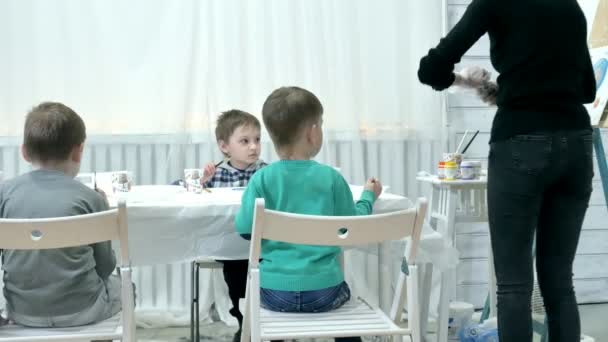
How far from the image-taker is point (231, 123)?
2.81m

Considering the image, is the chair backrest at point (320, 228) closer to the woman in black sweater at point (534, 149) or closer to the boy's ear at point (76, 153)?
the woman in black sweater at point (534, 149)

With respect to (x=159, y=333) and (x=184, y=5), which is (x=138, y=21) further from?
(x=159, y=333)

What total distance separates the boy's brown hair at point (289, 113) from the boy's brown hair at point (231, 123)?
87 centimetres

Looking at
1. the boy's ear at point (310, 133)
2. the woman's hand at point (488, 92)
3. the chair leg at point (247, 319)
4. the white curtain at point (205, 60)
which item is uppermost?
the white curtain at point (205, 60)

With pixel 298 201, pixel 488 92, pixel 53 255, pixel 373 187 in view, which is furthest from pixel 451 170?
pixel 53 255

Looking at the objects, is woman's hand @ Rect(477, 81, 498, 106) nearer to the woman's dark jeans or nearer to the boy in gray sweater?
the woman's dark jeans

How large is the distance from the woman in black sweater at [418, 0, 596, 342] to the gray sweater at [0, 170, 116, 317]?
103cm

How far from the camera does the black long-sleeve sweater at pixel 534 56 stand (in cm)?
176

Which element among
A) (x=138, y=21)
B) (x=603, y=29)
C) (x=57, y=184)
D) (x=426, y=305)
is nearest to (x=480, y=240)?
(x=426, y=305)

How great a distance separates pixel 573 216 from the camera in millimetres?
1823

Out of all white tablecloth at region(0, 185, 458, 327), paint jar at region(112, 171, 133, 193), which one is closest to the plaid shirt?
white tablecloth at region(0, 185, 458, 327)

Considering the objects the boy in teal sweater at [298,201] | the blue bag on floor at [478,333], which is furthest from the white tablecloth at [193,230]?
the blue bag on floor at [478,333]

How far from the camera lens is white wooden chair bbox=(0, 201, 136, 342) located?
1445 millimetres

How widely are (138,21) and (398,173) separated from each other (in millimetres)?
1455
